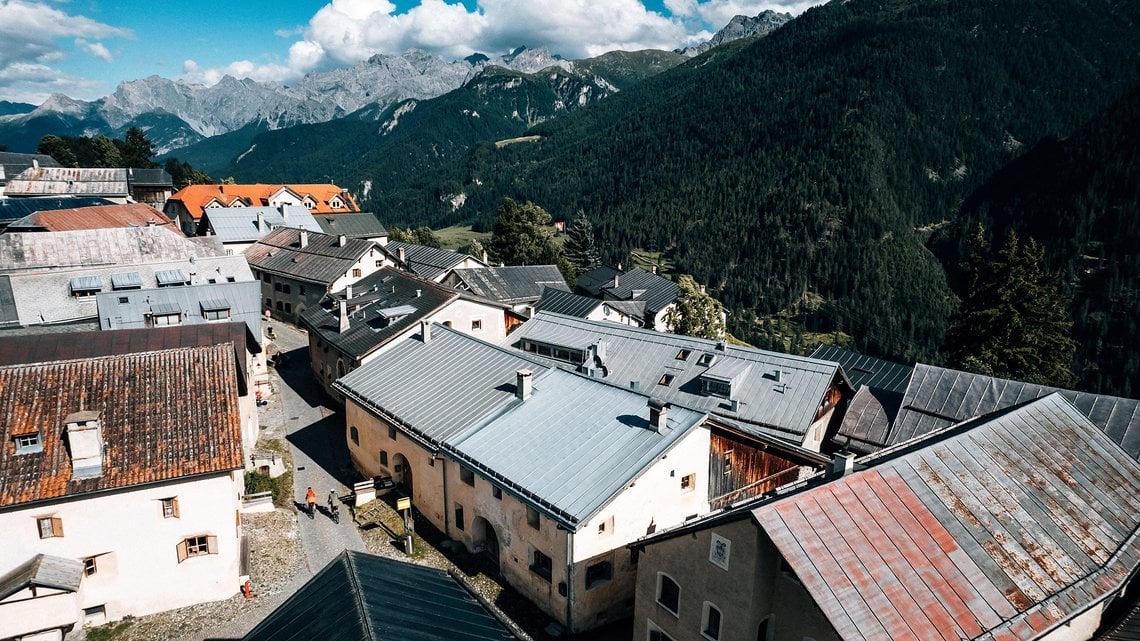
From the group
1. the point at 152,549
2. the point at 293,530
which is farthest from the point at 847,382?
the point at 152,549

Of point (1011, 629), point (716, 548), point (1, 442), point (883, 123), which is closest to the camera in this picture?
point (1011, 629)

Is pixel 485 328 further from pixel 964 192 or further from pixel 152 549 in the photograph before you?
pixel 964 192

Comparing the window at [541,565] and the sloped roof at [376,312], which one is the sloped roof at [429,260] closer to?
the sloped roof at [376,312]

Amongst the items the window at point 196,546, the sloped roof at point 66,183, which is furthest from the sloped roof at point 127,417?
the sloped roof at point 66,183

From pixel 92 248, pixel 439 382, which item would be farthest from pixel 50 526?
pixel 92 248

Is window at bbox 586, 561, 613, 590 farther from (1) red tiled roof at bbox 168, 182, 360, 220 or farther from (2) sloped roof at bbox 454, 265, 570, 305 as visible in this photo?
(1) red tiled roof at bbox 168, 182, 360, 220

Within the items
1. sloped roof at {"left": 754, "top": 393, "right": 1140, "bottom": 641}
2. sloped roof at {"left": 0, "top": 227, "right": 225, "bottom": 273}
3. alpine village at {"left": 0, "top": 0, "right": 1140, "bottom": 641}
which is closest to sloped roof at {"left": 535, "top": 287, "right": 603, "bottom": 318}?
alpine village at {"left": 0, "top": 0, "right": 1140, "bottom": 641}
